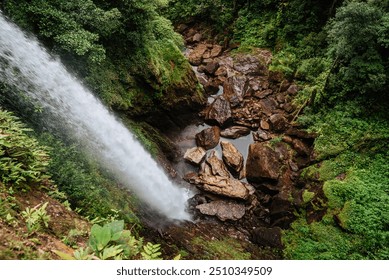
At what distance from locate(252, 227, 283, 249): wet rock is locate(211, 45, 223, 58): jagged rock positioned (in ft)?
44.6

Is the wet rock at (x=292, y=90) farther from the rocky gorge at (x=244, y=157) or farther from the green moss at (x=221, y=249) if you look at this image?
the green moss at (x=221, y=249)

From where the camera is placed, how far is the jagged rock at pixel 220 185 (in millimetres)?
11828

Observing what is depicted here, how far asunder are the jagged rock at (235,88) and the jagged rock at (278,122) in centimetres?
226

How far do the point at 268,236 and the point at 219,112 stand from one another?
7.25 metres

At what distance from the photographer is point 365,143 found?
12.1 meters

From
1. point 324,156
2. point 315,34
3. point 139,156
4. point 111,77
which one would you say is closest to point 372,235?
point 324,156

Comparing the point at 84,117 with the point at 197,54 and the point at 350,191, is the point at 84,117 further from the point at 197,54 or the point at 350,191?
the point at 197,54

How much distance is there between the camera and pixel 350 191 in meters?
10.4

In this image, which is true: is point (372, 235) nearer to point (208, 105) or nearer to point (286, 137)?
point (286, 137)

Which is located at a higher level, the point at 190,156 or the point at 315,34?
the point at 315,34

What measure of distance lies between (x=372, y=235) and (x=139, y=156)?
28.0 ft

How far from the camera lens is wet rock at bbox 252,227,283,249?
10180 mm

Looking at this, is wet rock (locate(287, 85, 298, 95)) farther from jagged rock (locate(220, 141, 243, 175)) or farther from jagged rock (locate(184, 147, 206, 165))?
jagged rock (locate(184, 147, 206, 165))

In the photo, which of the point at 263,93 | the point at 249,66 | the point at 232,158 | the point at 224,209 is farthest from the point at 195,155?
the point at 249,66
